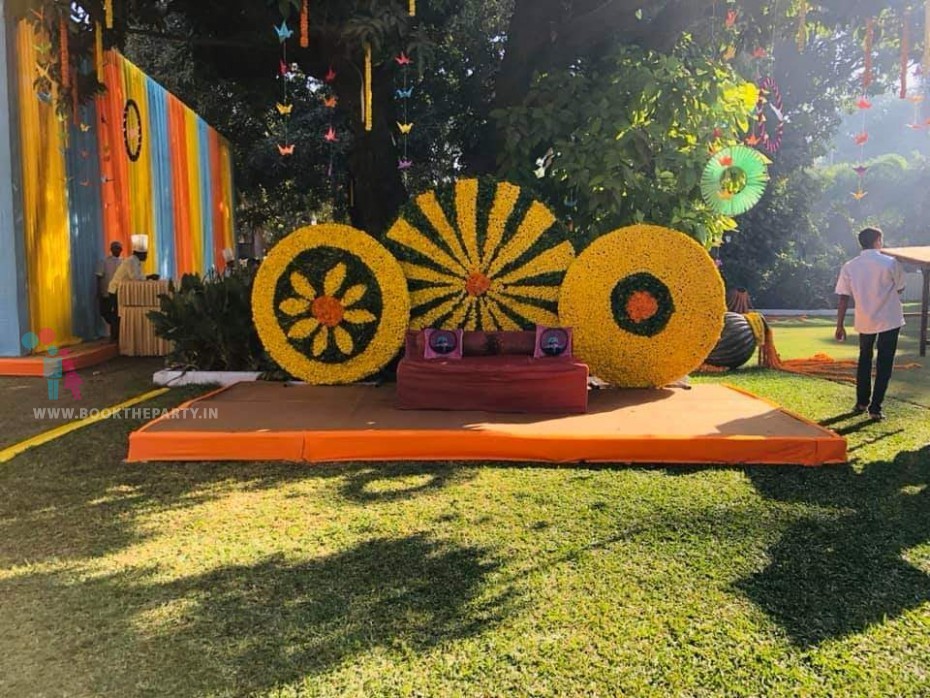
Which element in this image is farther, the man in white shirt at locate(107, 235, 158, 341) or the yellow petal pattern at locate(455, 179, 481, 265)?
the man in white shirt at locate(107, 235, 158, 341)

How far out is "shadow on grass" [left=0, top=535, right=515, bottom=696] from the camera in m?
2.44

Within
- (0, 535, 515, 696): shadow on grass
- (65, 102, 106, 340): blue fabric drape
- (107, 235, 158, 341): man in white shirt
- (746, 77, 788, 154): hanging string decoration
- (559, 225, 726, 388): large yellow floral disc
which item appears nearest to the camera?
(0, 535, 515, 696): shadow on grass

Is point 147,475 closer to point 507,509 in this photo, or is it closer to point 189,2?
point 507,509

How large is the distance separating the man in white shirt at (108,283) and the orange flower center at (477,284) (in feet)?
20.1

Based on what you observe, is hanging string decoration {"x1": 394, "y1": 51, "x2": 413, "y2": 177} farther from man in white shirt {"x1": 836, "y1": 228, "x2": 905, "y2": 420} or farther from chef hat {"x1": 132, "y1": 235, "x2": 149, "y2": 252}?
man in white shirt {"x1": 836, "y1": 228, "x2": 905, "y2": 420}

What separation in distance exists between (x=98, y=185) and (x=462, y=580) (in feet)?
33.9

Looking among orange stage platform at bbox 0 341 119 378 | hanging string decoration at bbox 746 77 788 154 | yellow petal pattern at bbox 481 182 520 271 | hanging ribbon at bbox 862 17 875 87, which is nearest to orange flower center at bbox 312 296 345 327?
yellow petal pattern at bbox 481 182 520 271

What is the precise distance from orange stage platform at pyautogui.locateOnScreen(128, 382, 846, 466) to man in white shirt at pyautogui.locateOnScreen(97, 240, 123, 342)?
5.93m

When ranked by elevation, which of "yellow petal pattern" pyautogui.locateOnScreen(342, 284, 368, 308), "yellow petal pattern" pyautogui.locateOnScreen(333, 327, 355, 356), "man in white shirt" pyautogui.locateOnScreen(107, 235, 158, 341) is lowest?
"yellow petal pattern" pyautogui.locateOnScreen(333, 327, 355, 356)

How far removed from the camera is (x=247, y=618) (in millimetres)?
2801

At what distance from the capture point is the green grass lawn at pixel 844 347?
771 centimetres

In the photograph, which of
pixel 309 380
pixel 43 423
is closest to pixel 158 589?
pixel 43 423

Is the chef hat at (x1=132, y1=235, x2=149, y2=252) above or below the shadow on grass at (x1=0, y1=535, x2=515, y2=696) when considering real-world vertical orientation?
above

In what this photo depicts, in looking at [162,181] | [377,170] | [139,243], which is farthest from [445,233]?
[162,181]
